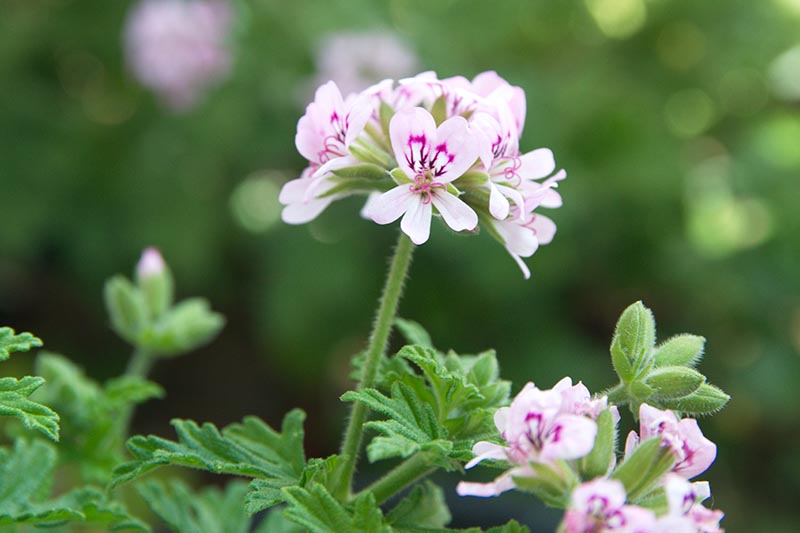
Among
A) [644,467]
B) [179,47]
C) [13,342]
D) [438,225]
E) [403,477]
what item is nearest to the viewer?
[644,467]

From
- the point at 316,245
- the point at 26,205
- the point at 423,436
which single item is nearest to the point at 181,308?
the point at 423,436

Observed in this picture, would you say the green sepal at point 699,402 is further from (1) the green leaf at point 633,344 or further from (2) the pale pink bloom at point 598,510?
(2) the pale pink bloom at point 598,510

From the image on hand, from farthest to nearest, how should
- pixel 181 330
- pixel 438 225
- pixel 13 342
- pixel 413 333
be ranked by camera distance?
1. pixel 438 225
2. pixel 181 330
3. pixel 413 333
4. pixel 13 342

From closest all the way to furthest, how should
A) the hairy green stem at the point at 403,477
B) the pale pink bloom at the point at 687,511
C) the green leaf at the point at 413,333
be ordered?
the pale pink bloom at the point at 687,511, the hairy green stem at the point at 403,477, the green leaf at the point at 413,333

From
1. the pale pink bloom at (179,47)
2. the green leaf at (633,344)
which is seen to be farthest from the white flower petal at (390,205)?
the pale pink bloom at (179,47)

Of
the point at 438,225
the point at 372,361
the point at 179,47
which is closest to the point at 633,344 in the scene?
the point at 372,361

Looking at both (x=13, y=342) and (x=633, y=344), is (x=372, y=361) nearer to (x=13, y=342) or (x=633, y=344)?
(x=633, y=344)
